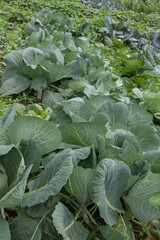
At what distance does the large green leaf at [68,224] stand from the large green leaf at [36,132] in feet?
1.21

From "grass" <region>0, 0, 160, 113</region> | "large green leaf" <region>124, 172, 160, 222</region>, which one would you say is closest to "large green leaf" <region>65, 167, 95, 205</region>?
"large green leaf" <region>124, 172, 160, 222</region>

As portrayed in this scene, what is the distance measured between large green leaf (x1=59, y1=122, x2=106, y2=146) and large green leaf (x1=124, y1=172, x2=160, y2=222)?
0.39 metres

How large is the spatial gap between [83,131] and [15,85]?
1.77 meters

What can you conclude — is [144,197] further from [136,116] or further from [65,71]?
[65,71]

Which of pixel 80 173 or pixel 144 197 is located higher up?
pixel 80 173

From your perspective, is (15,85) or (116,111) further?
(15,85)

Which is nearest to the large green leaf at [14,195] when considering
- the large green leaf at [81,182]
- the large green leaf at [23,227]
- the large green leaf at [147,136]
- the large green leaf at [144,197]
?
the large green leaf at [23,227]

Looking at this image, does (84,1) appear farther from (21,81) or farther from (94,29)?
(21,81)

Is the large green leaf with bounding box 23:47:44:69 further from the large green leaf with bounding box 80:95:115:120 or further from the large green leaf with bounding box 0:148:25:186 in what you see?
the large green leaf with bounding box 0:148:25:186

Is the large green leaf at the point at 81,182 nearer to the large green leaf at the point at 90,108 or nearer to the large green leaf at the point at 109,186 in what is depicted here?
the large green leaf at the point at 109,186

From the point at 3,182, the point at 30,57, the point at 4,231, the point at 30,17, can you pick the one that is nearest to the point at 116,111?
the point at 3,182

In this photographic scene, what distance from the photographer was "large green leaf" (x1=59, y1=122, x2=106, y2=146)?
1.56 metres

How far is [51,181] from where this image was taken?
1.24m

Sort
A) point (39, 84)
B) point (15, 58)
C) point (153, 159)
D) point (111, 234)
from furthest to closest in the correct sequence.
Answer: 1. point (15, 58)
2. point (39, 84)
3. point (153, 159)
4. point (111, 234)
